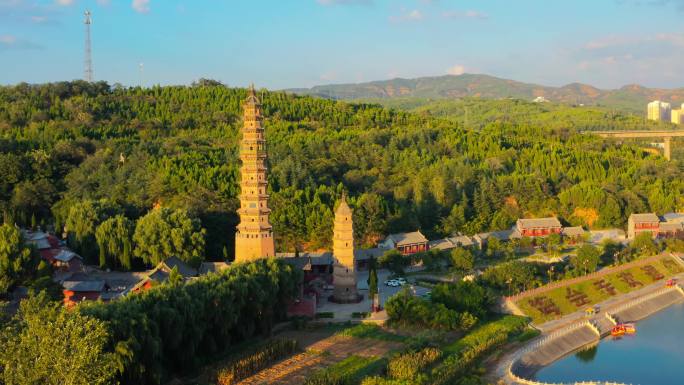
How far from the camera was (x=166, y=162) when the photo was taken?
5012 cm

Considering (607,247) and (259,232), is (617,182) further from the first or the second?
(259,232)

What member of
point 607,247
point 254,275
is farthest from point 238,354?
point 607,247

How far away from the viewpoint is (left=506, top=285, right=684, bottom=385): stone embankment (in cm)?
2848

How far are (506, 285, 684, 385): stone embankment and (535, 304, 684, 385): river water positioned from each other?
14.4 inches

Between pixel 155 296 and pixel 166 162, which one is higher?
pixel 166 162

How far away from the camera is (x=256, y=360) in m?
25.7

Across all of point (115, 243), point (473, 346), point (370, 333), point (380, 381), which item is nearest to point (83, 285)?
point (115, 243)

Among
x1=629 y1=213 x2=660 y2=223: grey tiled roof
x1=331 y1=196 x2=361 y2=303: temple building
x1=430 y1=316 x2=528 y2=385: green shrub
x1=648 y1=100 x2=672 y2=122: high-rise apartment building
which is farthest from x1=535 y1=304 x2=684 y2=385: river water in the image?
x1=648 y1=100 x2=672 y2=122: high-rise apartment building

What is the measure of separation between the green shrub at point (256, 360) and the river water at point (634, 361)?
9.63m

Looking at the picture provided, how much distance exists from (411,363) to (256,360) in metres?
5.22

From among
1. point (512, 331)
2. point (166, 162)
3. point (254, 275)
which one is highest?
point (166, 162)

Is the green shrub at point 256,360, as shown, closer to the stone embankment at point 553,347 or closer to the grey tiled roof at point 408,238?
the stone embankment at point 553,347

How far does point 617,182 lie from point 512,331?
99.8ft

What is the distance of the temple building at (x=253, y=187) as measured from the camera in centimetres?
3400
